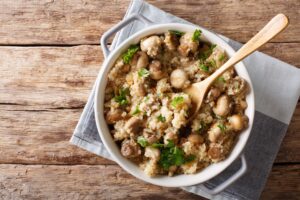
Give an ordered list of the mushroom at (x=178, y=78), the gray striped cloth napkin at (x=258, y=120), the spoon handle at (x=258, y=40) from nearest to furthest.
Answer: the spoon handle at (x=258, y=40) < the mushroom at (x=178, y=78) < the gray striped cloth napkin at (x=258, y=120)

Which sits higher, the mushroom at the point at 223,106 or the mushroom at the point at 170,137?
the mushroom at the point at 223,106

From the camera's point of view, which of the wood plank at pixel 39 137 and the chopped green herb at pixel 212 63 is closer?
the chopped green herb at pixel 212 63

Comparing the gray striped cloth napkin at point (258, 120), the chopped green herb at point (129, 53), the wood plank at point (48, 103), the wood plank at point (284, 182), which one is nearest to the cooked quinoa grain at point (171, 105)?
the chopped green herb at point (129, 53)

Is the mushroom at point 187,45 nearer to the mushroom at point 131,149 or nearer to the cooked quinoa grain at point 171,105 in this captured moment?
the cooked quinoa grain at point 171,105

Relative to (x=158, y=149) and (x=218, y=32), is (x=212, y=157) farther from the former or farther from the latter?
(x=218, y=32)

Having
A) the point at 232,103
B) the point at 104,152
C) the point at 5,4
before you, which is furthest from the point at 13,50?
the point at 232,103

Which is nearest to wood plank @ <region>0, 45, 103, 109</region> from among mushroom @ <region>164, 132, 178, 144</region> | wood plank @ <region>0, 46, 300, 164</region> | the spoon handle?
wood plank @ <region>0, 46, 300, 164</region>
